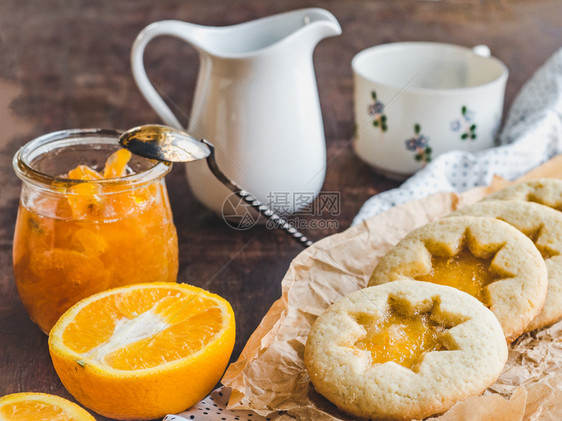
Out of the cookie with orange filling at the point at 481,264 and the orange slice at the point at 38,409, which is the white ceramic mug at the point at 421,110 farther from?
the orange slice at the point at 38,409

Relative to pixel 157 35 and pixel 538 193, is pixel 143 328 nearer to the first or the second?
pixel 157 35

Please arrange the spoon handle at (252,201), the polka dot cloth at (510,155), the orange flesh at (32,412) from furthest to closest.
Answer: the polka dot cloth at (510,155), the spoon handle at (252,201), the orange flesh at (32,412)

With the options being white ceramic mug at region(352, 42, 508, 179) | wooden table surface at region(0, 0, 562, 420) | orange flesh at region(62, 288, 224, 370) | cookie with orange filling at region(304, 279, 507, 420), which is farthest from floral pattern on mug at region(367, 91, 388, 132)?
orange flesh at region(62, 288, 224, 370)

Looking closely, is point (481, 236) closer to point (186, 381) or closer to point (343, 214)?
point (343, 214)

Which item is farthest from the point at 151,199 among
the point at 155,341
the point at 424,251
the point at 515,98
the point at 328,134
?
the point at 515,98

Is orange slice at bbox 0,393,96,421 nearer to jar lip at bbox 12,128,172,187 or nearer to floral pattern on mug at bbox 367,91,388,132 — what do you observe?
jar lip at bbox 12,128,172,187

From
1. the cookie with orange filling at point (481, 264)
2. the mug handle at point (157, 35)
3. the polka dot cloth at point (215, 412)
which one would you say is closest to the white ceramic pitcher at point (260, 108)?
the mug handle at point (157, 35)

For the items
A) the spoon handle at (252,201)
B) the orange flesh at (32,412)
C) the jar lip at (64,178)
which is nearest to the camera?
the orange flesh at (32,412)
